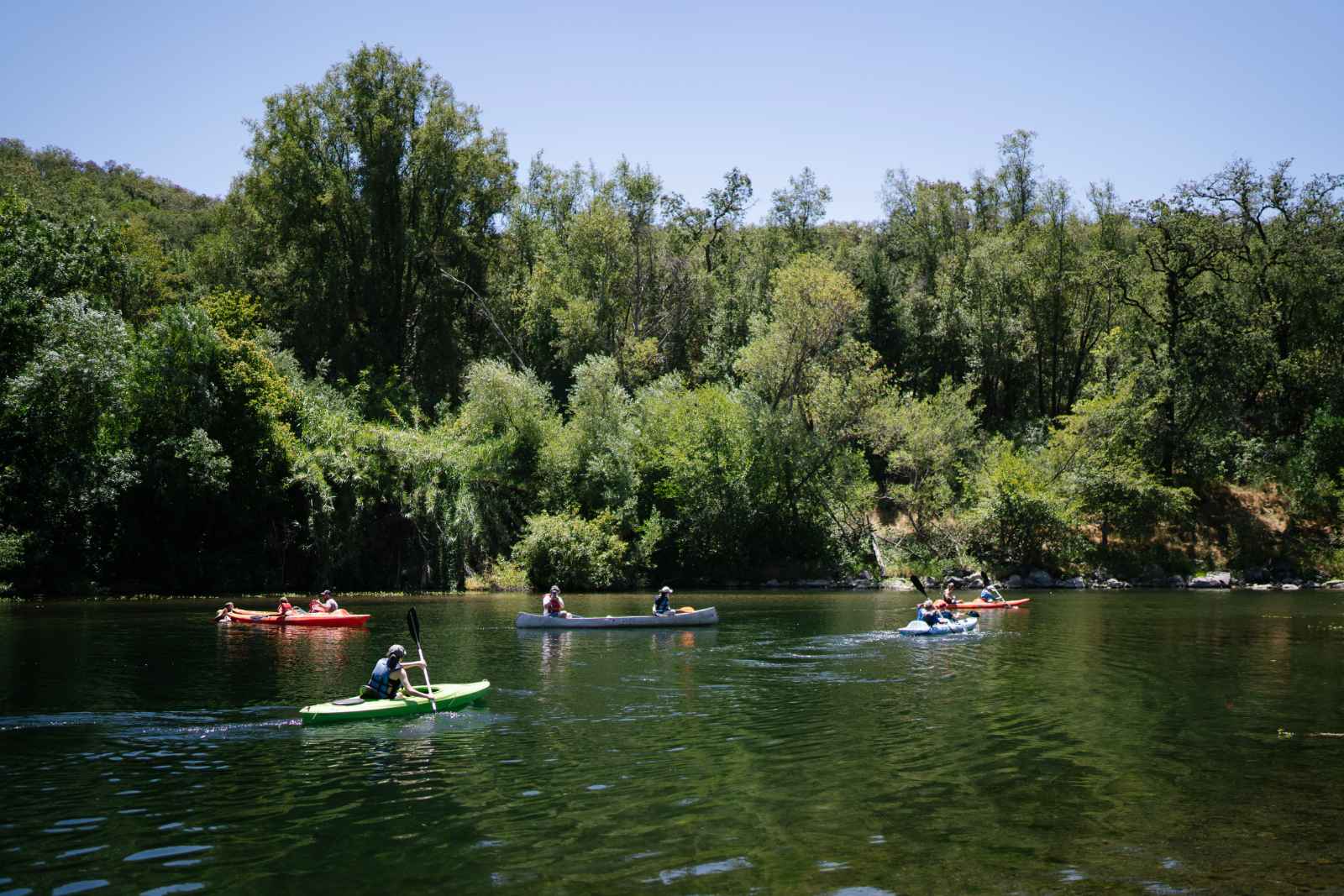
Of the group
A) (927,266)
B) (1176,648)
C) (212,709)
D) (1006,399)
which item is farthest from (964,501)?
(212,709)

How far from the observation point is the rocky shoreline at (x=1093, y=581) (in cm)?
5391

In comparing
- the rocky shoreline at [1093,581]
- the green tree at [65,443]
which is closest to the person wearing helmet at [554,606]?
the green tree at [65,443]

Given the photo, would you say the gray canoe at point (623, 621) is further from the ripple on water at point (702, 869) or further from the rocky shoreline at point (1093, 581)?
the ripple on water at point (702, 869)

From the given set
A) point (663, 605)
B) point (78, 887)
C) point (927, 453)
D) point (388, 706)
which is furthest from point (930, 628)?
point (927, 453)

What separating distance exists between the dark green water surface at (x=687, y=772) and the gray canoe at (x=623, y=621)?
18.2 ft

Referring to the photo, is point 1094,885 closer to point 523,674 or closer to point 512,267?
point 523,674

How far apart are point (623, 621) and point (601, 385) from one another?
2476 cm

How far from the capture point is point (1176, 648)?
27.7 m

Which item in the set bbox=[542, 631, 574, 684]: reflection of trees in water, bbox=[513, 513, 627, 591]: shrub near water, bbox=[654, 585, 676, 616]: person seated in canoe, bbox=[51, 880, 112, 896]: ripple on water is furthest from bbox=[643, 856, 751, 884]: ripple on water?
bbox=[513, 513, 627, 591]: shrub near water

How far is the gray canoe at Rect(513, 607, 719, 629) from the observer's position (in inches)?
1335

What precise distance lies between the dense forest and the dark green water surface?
68.0 feet

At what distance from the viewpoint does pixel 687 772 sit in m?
14.4

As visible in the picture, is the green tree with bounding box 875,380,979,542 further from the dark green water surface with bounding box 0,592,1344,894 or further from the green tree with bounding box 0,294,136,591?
the green tree with bounding box 0,294,136,591

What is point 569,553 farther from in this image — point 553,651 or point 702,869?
point 702,869
